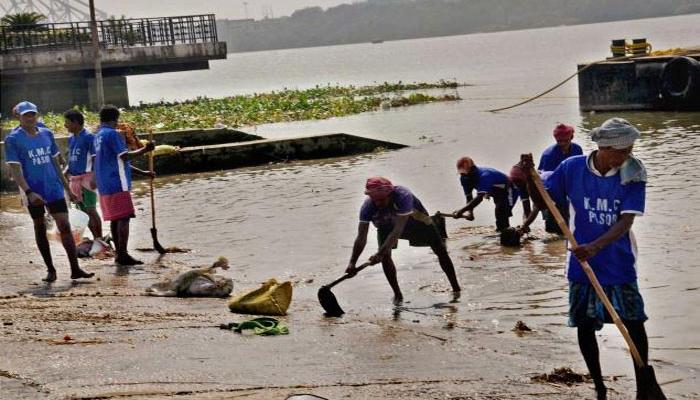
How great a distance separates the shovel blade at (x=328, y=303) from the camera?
8828 millimetres

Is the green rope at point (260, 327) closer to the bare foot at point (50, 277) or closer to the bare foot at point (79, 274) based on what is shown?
the bare foot at point (79, 274)

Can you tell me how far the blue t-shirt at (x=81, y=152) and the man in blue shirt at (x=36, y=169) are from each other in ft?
5.04

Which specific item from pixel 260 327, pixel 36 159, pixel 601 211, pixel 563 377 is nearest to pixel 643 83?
pixel 36 159

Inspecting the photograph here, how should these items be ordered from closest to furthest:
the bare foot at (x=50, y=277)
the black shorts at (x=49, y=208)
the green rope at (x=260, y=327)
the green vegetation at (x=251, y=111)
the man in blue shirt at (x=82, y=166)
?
the green rope at (x=260, y=327)
the black shorts at (x=49, y=208)
the bare foot at (x=50, y=277)
the man in blue shirt at (x=82, y=166)
the green vegetation at (x=251, y=111)

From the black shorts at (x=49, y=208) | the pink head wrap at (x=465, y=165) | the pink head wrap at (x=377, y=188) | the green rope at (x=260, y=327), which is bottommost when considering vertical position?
the green rope at (x=260, y=327)

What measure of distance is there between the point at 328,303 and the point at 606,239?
11.6 ft

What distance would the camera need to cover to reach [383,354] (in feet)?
23.7

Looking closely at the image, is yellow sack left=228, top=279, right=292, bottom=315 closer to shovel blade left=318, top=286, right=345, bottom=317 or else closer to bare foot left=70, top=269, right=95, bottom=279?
shovel blade left=318, top=286, right=345, bottom=317

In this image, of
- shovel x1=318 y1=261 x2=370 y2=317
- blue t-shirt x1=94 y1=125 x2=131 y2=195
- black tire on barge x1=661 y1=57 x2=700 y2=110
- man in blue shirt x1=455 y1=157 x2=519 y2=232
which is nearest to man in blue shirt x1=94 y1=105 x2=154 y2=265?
blue t-shirt x1=94 y1=125 x2=131 y2=195

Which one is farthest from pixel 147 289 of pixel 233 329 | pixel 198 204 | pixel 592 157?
pixel 198 204

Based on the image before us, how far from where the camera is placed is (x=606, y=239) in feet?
18.8

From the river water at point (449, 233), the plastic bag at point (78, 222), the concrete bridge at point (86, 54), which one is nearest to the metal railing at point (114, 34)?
the concrete bridge at point (86, 54)

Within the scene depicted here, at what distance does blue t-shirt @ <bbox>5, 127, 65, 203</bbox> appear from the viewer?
9.36 meters

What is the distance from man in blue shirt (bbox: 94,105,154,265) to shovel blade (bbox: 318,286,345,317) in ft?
9.43
